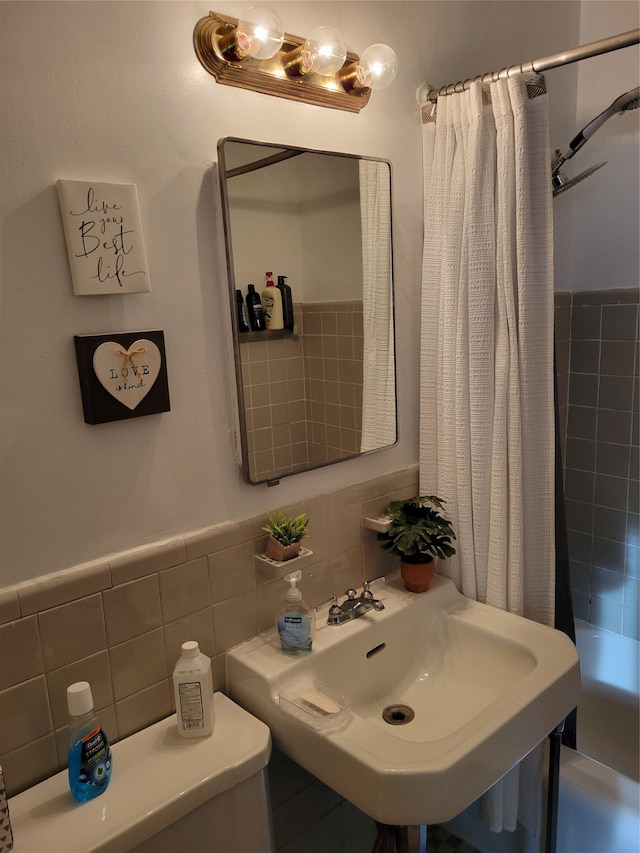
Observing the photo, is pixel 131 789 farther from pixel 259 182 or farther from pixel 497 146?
pixel 497 146

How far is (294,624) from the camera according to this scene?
1284 millimetres

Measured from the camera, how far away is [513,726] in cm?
113

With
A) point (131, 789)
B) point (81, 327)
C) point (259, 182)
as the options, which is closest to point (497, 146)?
point (259, 182)

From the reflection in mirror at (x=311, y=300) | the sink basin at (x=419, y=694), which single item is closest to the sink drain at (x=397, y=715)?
the sink basin at (x=419, y=694)

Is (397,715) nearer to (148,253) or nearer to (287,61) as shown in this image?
(148,253)

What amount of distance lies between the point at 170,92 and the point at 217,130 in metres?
0.11

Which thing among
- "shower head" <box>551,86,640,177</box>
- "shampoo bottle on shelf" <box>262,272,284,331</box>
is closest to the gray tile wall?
"shower head" <box>551,86,640,177</box>

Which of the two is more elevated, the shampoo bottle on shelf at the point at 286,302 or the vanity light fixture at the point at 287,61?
the vanity light fixture at the point at 287,61

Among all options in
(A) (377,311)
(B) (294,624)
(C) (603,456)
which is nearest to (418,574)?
(B) (294,624)

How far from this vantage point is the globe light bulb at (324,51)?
47.8 inches

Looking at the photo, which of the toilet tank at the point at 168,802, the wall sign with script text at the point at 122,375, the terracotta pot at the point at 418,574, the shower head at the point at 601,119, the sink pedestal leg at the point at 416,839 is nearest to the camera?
the toilet tank at the point at 168,802

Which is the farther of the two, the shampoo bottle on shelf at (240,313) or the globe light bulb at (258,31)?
A: the shampoo bottle on shelf at (240,313)

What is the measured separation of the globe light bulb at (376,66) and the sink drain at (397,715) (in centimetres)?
138

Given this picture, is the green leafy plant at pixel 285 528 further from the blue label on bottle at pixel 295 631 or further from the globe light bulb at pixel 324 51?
the globe light bulb at pixel 324 51
